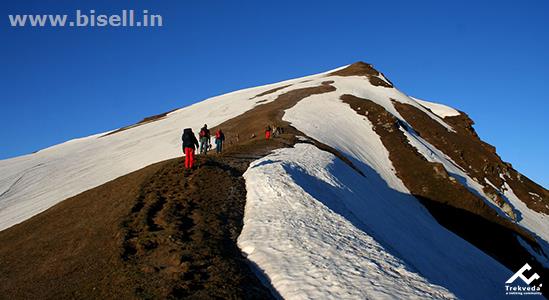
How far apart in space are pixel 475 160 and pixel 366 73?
4105cm

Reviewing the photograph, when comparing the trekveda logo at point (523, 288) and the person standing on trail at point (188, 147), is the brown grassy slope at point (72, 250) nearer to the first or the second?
the person standing on trail at point (188, 147)

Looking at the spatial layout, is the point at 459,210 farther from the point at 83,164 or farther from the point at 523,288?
the point at 83,164

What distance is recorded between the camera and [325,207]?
1875cm

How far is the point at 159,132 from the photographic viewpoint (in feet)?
212

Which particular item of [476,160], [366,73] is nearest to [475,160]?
[476,160]

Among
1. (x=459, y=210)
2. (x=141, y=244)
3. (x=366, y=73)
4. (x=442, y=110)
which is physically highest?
(x=366, y=73)

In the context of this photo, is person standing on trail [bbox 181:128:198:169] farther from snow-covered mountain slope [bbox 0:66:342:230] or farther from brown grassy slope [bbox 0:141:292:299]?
snow-covered mountain slope [bbox 0:66:342:230]

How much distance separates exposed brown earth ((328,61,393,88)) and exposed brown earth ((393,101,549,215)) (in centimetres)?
1481

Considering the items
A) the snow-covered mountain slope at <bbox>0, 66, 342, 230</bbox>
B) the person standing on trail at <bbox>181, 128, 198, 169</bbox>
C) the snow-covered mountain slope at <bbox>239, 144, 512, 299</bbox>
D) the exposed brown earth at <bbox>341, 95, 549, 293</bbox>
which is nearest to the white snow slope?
the snow-covered mountain slope at <bbox>239, 144, 512, 299</bbox>

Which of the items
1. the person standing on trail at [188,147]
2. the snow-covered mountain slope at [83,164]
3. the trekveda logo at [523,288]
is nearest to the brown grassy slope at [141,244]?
→ the person standing on trail at [188,147]

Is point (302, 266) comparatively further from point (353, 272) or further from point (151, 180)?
point (151, 180)

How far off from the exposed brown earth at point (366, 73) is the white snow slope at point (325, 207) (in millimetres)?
15199

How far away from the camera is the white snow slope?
12789mm

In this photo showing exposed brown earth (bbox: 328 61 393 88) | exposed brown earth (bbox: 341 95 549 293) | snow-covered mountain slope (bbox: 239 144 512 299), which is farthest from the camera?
exposed brown earth (bbox: 328 61 393 88)
